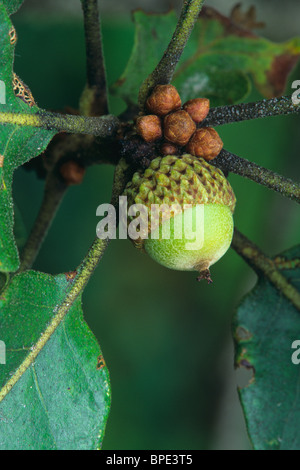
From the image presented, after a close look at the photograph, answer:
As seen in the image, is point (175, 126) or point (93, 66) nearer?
point (175, 126)

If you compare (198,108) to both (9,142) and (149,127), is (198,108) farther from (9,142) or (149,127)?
(9,142)

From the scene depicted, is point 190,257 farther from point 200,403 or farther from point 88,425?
point 200,403

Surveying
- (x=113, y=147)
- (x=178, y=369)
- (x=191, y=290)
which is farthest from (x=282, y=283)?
(x=178, y=369)

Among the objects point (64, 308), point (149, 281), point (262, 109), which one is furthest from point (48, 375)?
point (149, 281)

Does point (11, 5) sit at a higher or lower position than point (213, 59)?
higher

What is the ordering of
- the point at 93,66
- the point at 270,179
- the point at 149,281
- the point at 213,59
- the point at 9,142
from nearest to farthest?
the point at 9,142, the point at 270,179, the point at 93,66, the point at 213,59, the point at 149,281

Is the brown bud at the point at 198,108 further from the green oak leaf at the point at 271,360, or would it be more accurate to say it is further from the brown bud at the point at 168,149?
the green oak leaf at the point at 271,360

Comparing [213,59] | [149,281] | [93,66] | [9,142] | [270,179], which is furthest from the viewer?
[149,281]
